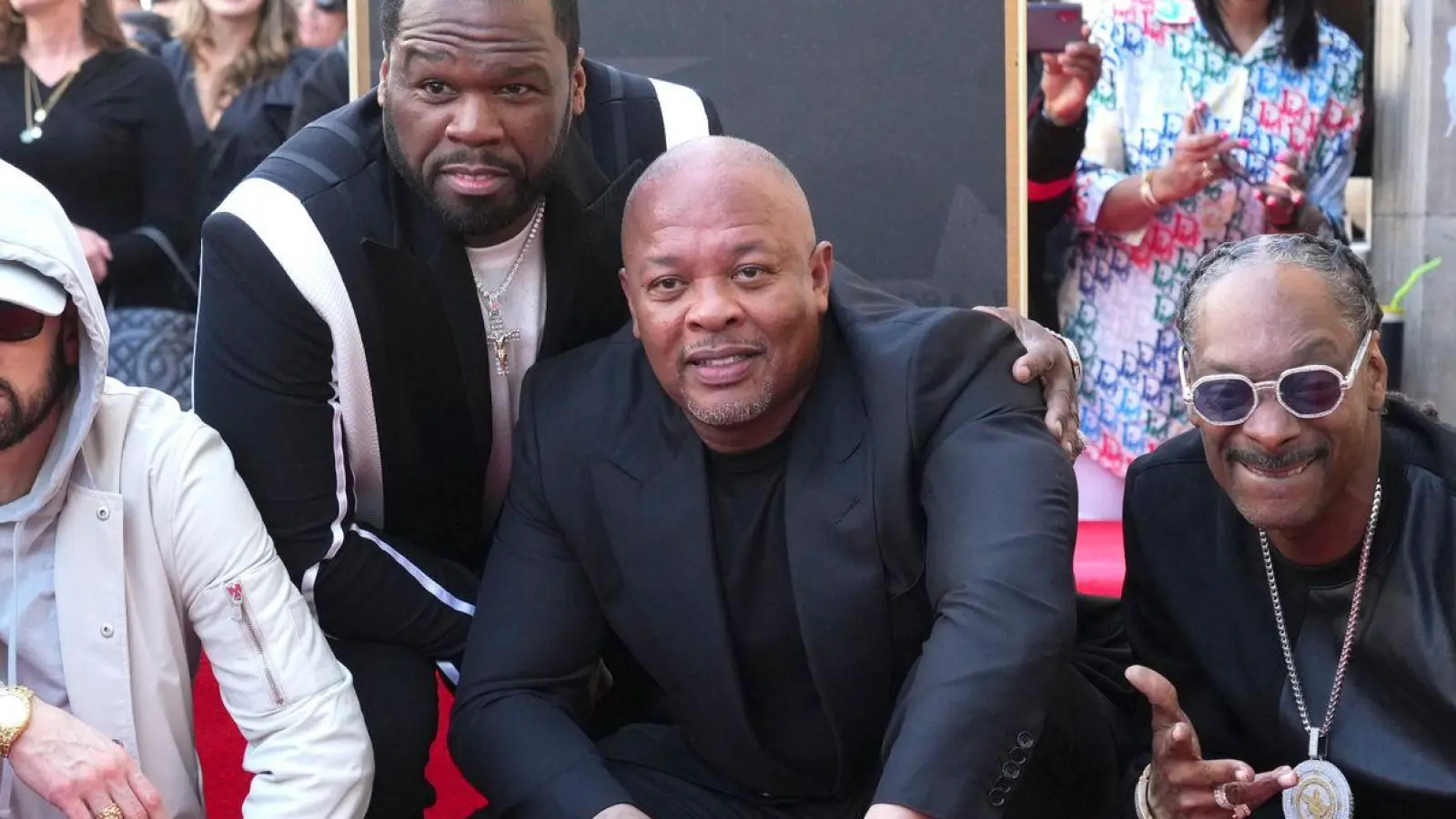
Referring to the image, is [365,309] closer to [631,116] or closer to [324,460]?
[324,460]

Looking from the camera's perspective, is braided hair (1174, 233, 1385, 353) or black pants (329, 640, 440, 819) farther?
black pants (329, 640, 440, 819)

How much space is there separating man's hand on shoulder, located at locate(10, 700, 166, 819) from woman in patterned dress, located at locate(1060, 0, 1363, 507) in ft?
9.39

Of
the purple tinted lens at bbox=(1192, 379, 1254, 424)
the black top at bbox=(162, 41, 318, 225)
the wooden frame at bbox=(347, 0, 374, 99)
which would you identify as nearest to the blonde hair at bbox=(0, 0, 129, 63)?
the black top at bbox=(162, 41, 318, 225)

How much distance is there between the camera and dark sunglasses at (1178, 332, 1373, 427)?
270cm

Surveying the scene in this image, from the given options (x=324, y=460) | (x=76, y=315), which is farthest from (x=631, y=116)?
(x=76, y=315)

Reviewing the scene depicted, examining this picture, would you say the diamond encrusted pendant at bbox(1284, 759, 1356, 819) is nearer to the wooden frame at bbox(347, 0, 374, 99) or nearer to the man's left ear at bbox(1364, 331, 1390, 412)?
the man's left ear at bbox(1364, 331, 1390, 412)

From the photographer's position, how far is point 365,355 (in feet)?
10.4

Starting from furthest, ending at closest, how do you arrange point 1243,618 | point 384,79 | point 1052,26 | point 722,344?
point 1052,26, point 384,79, point 1243,618, point 722,344

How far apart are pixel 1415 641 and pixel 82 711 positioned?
2.09 m

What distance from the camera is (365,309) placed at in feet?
10.3

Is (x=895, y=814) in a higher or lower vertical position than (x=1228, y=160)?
lower

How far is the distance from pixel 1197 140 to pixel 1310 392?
6.28ft

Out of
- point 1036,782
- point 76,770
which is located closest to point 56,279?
point 76,770

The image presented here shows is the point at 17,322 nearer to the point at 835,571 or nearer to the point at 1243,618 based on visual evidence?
the point at 835,571
